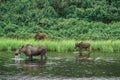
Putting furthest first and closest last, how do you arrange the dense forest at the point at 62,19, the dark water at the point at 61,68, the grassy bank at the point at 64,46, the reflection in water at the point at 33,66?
the dense forest at the point at 62,19 → the grassy bank at the point at 64,46 → the reflection in water at the point at 33,66 → the dark water at the point at 61,68

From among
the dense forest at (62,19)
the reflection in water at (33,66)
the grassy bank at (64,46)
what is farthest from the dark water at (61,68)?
the dense forest at (62,19)

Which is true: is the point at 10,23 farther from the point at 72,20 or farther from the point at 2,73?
the point at 2,73

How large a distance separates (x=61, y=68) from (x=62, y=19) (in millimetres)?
24146

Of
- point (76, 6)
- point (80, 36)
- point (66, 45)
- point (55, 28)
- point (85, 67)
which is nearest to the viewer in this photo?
point (85, 67)

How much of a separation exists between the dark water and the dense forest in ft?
41.6

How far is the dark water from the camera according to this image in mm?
21281

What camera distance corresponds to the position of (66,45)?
34.3 meters

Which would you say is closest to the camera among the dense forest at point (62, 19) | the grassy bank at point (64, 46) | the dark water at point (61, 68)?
the dark water at point (61, 68)

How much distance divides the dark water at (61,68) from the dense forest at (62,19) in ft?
41.6

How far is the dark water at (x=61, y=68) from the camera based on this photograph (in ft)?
69.8

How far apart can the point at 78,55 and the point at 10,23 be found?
17071 millimetres

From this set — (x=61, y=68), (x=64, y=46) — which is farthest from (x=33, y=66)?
(x=64, y=46)

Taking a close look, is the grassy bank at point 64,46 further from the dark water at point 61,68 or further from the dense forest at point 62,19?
the dense forest at point 62,19

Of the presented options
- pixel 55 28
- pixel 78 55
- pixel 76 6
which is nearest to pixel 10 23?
pixel 55 28
